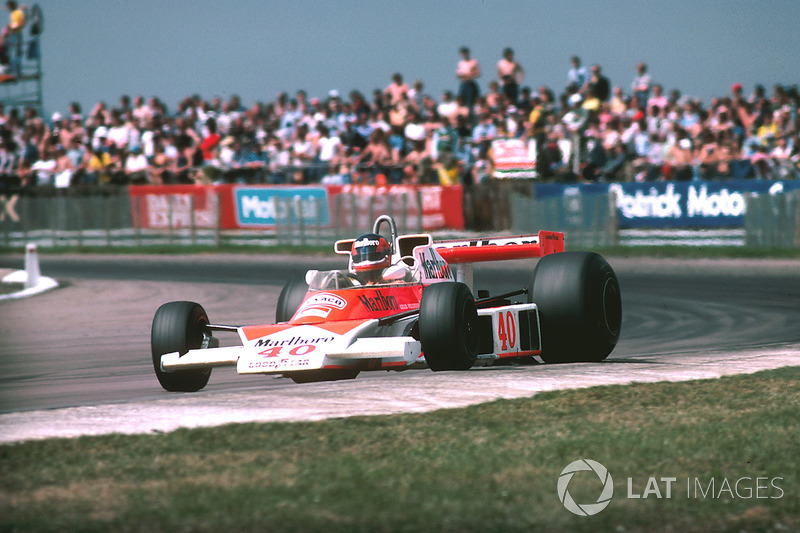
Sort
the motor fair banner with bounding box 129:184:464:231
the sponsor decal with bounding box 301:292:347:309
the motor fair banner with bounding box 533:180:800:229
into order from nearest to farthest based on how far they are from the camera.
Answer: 1. the sponsor decal with bounding box 301:292:347:309
2. the motor fair banner with bounding box 533:180:800:229
3. the motor fair banner with bounding box 129:184:464:231

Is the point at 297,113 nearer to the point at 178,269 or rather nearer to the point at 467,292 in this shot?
the point at 178,269

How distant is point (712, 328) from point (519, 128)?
12049 millimetres

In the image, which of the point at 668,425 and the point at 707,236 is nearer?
the point at 668,425

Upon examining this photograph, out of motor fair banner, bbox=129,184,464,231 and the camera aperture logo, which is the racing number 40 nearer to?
the camera aperture logo

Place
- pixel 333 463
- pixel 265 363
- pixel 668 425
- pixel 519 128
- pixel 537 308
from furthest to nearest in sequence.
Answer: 1. pixel 519 128
2. pixel 537 308
3. pixel 265 363
4. pixel 668 425
5. pixel 333 463

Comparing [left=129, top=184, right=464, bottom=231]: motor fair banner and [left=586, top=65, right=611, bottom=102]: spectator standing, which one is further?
[left=586, top=65, right=611, bottom=102]: spectator standing

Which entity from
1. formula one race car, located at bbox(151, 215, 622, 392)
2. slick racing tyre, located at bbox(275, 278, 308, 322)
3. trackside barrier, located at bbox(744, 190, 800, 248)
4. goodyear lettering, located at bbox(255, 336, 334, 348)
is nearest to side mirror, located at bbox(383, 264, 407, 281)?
formula one race car, located at bbox(151, 215, 622, 392)

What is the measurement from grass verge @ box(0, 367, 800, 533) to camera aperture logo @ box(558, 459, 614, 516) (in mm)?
31

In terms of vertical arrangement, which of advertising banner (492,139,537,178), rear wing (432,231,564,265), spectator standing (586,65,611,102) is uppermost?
spectator standing (586,65,611,102)

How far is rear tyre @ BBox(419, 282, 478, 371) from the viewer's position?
26.7 ft

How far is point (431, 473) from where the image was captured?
5.43 metres

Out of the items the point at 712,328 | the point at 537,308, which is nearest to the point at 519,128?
the point at 712,328

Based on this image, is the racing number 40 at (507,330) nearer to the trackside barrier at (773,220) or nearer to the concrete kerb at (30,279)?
the concrete kerb at (30,279)

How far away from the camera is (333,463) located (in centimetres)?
565
